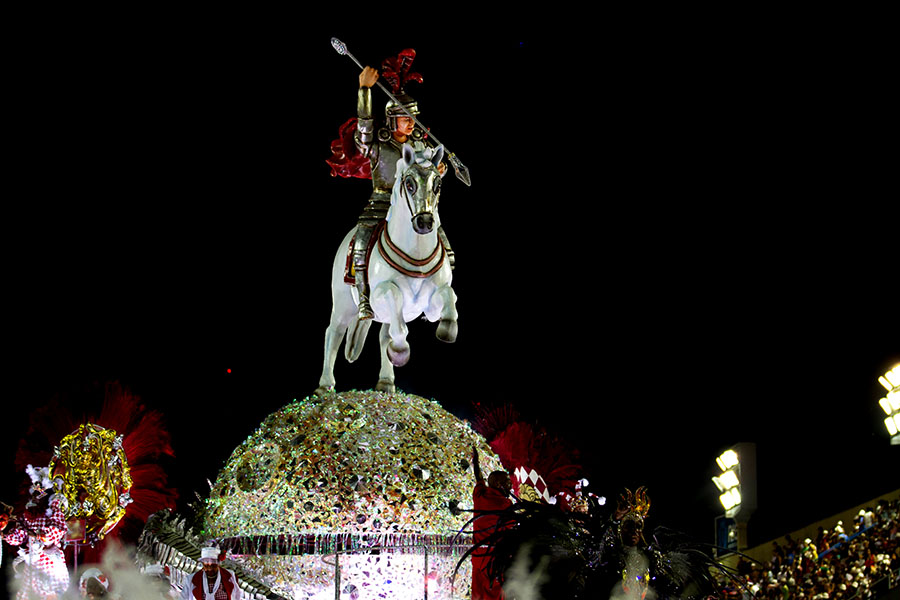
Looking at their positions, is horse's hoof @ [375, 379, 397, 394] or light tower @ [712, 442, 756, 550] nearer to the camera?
horse's hoof @ [375, 379, 397, 394]

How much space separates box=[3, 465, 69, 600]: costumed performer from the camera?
22.8 ft

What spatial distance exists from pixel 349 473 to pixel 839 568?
813 centimetres

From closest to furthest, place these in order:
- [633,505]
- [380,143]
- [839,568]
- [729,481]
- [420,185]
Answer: [633,505]
[420,185]
[380,143]
[839,568]
[729,481]

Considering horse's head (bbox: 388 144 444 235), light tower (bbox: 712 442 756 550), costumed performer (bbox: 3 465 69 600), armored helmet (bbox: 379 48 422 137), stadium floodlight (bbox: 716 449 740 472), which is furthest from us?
light tower (bbox: 712 442 756 550)

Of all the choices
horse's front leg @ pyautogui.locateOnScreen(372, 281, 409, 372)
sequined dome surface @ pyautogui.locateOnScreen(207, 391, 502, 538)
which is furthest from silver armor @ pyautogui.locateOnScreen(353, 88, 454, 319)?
sequined dome surface @ pyautogui.locateOnScreen(207, 391, 502, 538)

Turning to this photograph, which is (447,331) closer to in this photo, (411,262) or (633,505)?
(411,262)

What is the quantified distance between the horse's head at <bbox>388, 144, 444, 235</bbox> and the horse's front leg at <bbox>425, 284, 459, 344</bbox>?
45cm

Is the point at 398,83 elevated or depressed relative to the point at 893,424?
depressed

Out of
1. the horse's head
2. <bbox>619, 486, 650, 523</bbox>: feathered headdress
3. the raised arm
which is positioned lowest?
<bbox>619, 486, 650, 523</bbox>: feathered headdress

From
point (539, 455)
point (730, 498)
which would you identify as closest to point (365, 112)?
point (539, 455)

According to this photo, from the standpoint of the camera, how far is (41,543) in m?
7.00

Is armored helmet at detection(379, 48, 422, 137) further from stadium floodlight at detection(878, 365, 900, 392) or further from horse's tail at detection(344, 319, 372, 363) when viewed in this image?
stadium floodlight at detection(878, 365, 900, 392)

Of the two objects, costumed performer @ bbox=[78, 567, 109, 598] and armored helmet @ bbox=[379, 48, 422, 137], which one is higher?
armored helmet @ bbox=[379, 48, 422, 137]

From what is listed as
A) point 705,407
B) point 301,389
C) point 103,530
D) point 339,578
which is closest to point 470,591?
point 339,578
